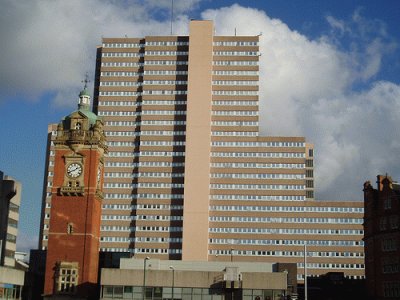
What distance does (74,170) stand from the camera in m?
93.6

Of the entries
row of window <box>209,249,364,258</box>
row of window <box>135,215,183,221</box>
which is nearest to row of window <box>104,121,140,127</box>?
row of window <box>135,215,183,221</box>

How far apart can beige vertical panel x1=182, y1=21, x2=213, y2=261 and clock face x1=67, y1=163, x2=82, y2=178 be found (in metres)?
85.9

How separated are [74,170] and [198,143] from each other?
3633 inches

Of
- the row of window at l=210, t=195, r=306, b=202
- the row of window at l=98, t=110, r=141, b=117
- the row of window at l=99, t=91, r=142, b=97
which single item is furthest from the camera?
the row of window at l=99, t=91, r=142, b=97

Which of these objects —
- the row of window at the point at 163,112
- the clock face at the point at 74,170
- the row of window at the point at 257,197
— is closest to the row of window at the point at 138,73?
the row of window at the point at 163,112

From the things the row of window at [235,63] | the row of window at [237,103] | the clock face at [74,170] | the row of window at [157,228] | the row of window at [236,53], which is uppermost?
the row of window at [236,53]

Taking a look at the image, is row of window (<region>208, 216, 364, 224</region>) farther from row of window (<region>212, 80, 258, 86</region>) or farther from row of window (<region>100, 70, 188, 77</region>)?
row of window (<region>100, 70, 188, 77</region>)

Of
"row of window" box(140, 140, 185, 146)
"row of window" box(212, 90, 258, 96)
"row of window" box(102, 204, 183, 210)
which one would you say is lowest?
"row of window" box(102, 204, 183, 210)

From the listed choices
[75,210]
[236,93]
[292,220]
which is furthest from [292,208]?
[75,210]

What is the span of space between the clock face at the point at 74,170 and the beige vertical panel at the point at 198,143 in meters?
85.9

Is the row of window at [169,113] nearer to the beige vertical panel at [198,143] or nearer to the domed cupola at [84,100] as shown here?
the beige vertical panel at [198,143]

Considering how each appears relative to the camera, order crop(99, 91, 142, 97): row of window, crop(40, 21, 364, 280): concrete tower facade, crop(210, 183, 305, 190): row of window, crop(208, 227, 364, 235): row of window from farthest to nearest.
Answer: crop(99, 91, 142, 97): row of window < crop(210, 183, 305, 190): row of window < crop(208, 227, 364, 235): row of window < crop(40, 21, 364, 280): concrete tower facade

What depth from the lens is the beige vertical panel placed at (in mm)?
176625

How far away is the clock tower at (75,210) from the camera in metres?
90.0
